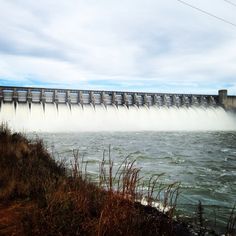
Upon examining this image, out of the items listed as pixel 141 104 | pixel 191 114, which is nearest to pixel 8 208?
pixel 141 104

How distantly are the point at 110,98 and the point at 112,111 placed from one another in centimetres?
203

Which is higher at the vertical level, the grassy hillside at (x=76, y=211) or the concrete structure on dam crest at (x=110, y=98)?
the concrete structure on dam crest at (x=110, y=98)

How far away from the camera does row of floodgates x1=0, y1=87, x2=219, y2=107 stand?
123 ft

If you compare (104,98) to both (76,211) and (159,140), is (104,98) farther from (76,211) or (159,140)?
(76,211)

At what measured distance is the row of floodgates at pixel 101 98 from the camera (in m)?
37.5

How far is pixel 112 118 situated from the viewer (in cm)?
4212

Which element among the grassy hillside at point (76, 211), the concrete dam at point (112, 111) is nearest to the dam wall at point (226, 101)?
the concrete dam at point (112, 111)

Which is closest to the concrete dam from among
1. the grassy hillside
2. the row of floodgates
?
the row of floodgates

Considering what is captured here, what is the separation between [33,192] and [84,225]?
73.6 inches

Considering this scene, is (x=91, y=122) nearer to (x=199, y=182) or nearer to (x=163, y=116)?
(x=163, y=116)

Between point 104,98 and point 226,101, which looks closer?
point 104,98

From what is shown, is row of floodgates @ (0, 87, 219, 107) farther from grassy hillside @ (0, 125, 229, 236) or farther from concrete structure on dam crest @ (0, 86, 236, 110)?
grassy hillside @ (0, 125, 229, 236)

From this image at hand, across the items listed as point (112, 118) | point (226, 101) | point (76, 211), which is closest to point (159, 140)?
point (112, 118)

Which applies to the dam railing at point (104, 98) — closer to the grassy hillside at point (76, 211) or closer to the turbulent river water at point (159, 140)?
the turbulent river water at point (159, 140)
